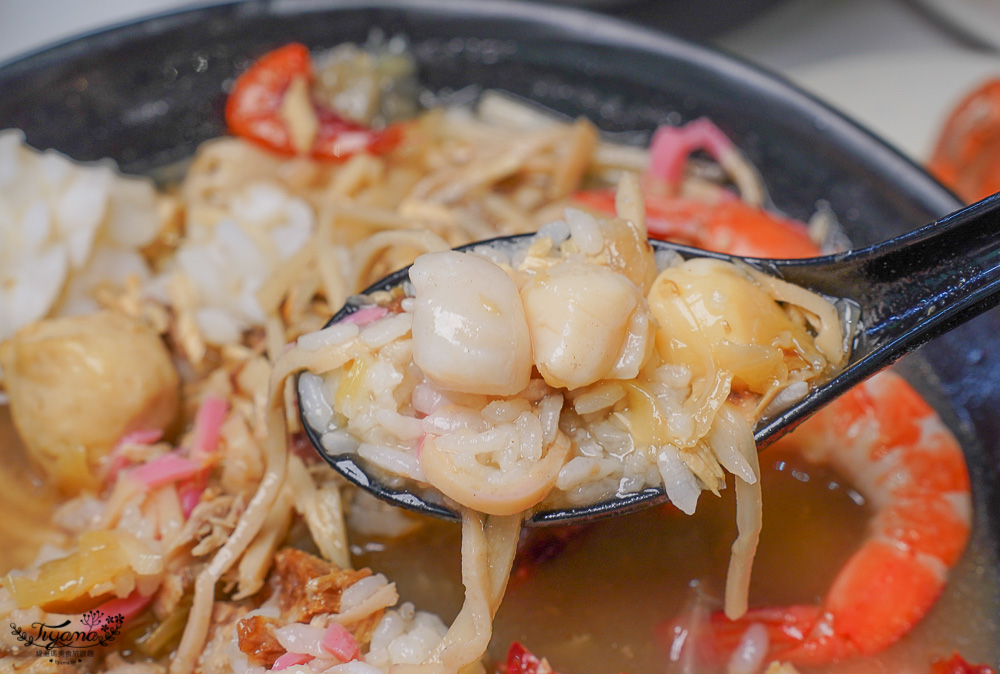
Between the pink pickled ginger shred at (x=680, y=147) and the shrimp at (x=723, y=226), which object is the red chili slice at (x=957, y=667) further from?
the pink pickled ginger shred at (x=680, y=147)

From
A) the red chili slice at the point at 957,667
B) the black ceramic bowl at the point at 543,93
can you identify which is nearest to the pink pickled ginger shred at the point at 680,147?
the black ceramic bowl at the point at 543,93

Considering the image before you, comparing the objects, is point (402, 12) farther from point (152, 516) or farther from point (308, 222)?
point (152, 516)

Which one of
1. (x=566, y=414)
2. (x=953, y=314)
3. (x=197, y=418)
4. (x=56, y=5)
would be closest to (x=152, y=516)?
(x=197, y=418)

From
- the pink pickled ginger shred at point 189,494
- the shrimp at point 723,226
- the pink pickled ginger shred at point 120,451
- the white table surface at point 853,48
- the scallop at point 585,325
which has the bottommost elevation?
the pink pickled ginger shred at point 189,494

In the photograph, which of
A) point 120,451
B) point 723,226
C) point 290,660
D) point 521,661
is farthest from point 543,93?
point 290,660

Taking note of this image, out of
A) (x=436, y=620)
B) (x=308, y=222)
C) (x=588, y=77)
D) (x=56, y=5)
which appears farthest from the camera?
(x=56, y=5)

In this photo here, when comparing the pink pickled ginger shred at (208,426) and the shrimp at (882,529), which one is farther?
the pink pickled ginger shred at (208,426)

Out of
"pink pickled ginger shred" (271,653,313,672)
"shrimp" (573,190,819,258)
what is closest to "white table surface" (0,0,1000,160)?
"shrimp" (573,190,819,258)
